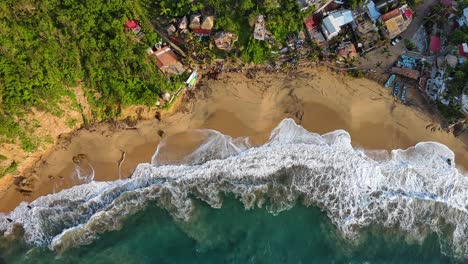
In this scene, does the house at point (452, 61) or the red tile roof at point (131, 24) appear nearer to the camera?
the red tile roof at point (131, 24)

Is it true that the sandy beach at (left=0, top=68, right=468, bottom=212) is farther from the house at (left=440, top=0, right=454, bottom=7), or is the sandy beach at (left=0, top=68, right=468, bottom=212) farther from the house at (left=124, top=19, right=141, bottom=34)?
the house at (left=440, top=0, right=454, bottom=7)

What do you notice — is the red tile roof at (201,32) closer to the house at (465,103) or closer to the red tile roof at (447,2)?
the red tile roof at (447,2)

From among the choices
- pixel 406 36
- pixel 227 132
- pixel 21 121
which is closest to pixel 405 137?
pixel 406 36

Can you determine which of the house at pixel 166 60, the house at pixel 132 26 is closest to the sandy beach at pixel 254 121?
the house at pixel 166 60

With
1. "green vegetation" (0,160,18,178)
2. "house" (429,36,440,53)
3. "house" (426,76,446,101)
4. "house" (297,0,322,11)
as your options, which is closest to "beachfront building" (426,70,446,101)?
"house" (426,76,446,101)

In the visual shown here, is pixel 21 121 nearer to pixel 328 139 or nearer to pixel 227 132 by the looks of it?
pixel 227 132
